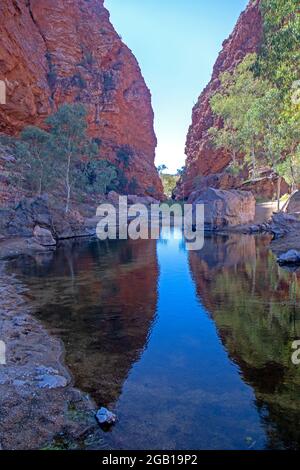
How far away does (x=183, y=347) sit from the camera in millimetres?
8375

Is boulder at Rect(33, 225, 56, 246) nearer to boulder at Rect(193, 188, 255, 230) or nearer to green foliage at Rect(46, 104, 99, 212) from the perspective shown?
green foliage at Rect(46, 104, 99, 212)

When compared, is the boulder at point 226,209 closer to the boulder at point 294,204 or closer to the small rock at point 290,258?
the boulder at point 294,204

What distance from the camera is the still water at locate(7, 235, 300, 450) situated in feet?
17.1

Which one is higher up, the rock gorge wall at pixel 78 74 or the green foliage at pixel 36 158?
the rock gorge wall at pixel 78 74

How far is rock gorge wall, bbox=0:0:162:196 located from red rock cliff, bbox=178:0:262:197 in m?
11.2

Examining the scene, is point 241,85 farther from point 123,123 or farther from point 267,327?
point 267,327

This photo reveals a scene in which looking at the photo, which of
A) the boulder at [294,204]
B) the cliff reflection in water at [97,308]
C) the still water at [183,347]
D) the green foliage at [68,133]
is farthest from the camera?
the green foliage at [68,133]

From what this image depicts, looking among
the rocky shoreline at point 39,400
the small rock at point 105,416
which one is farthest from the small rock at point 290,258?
the small rock at point 105,416

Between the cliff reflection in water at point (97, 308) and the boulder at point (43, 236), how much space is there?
5.69 m

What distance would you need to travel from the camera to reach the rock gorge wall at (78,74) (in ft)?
184

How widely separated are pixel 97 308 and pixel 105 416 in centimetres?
614

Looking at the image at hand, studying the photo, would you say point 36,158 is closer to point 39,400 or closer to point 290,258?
point 290,258

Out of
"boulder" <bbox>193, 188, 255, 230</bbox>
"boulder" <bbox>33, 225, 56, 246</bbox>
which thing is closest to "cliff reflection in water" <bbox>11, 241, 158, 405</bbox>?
"boulder" <bbox>33, 225, 56, 246</bbox>

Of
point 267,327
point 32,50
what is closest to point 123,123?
point 32,50
